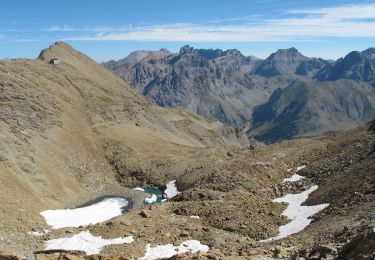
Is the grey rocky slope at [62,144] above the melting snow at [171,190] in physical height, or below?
above

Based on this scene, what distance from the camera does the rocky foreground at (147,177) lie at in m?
44.2

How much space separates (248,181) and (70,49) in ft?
Result: 298

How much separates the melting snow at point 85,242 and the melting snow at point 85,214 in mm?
9608

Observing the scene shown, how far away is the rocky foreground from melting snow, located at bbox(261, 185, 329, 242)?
3.48 ft

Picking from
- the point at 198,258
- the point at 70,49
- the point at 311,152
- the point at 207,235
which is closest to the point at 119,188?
the point at 311,152

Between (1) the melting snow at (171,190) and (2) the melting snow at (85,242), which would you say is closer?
(2) the melting snow at (85,242)

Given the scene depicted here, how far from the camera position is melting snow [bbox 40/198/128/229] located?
62.1 metres

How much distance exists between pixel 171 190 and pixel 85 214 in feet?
61.8

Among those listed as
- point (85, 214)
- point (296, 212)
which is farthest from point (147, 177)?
point (296, 212)

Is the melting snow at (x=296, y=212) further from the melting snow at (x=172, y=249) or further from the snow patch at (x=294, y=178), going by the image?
the melting snow at (x=172, y=249)

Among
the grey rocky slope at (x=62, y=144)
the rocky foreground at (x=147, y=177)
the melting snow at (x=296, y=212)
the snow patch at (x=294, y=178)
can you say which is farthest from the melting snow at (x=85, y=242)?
the snow patch at (x=294, y=178)

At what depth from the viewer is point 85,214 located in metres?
67.7

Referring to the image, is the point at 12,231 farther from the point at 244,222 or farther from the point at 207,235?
the point at 244,222

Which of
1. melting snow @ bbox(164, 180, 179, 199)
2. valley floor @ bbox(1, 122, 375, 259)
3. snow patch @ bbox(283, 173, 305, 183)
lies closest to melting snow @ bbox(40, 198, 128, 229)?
valley floor @ bbox(1, 122, 375, 259)
